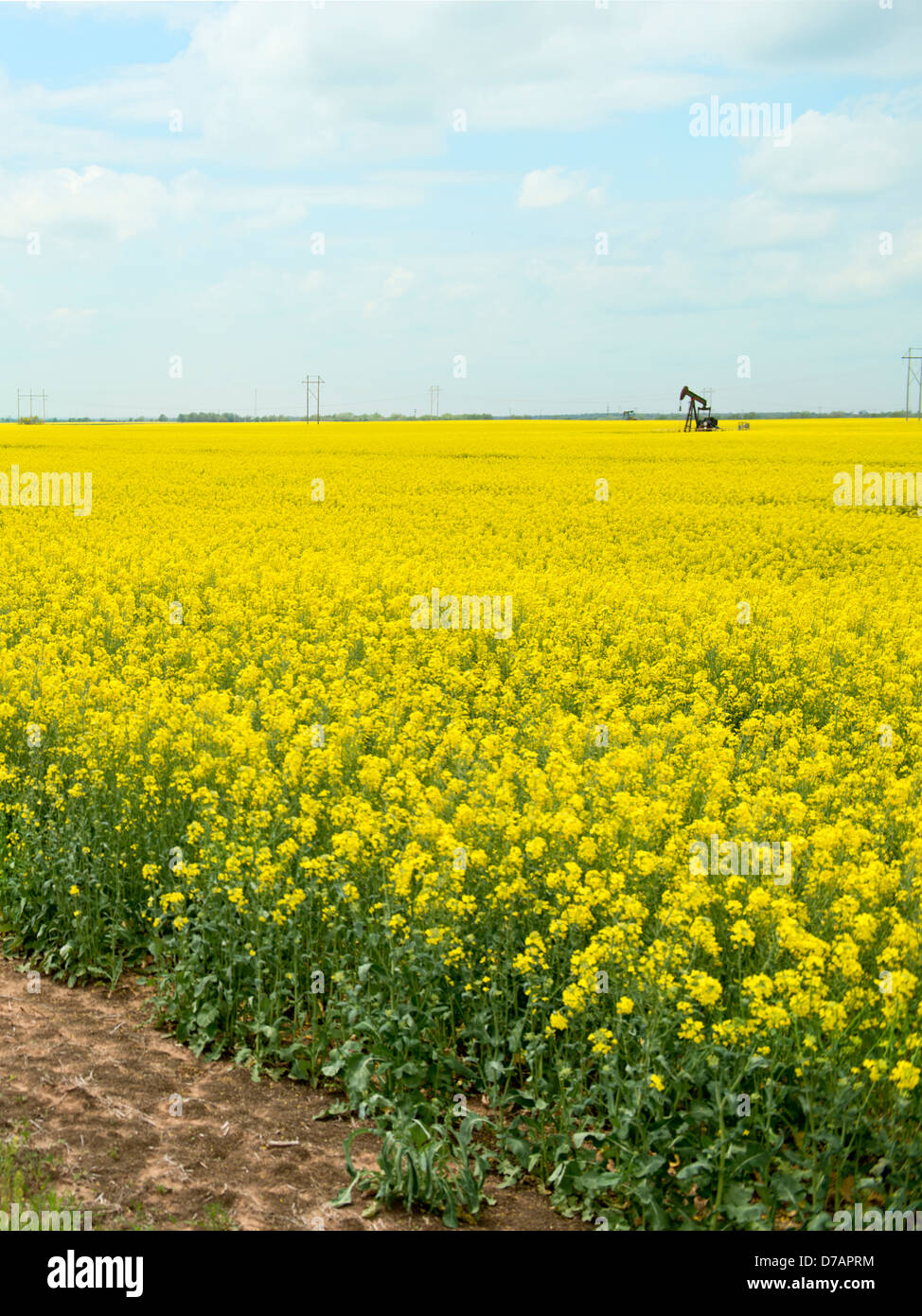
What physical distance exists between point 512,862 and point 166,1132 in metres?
2.11

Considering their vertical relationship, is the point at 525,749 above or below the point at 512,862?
above

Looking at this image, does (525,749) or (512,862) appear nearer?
(512,862)

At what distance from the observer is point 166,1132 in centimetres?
508

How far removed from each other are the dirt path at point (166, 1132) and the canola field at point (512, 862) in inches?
6.0

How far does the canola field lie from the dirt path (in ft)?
0.50

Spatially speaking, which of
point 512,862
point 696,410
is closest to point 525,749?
point 512,862

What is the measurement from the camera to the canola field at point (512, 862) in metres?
4.55

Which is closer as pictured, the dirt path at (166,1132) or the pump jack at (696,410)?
the dirt path at (166,1132)

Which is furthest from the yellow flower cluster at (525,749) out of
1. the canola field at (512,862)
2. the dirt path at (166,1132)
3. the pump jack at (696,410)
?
the pump jack at (696,410)

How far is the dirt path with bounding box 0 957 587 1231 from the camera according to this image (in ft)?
14.9

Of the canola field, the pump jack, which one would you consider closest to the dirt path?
the canola field

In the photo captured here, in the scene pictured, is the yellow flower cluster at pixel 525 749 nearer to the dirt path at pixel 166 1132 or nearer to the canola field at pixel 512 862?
the canola field at pixel 512 862

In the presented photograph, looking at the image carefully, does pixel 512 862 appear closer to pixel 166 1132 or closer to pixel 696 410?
pixel 166 1132

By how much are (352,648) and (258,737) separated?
169 inches
